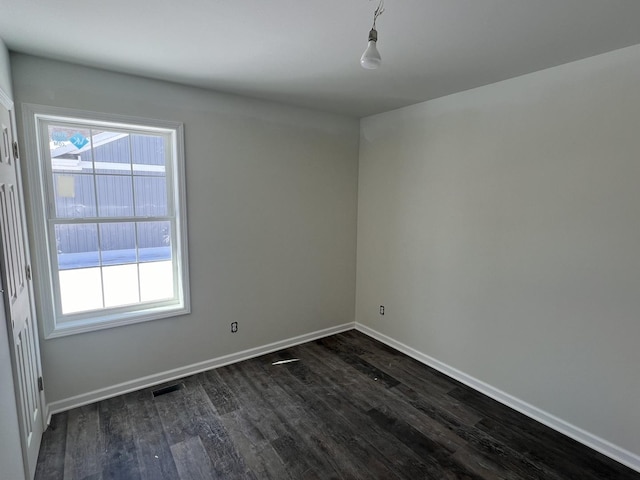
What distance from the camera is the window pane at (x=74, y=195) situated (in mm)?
2457

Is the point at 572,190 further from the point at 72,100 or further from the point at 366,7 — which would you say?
the point at 72,100

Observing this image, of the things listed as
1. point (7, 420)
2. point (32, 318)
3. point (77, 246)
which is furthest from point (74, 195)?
point (7, 420)

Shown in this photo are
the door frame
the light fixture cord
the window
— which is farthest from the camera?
the window

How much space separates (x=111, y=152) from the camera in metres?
2.64

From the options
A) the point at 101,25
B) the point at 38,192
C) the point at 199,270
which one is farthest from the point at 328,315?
the point at 101,25

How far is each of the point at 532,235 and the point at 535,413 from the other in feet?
4.40

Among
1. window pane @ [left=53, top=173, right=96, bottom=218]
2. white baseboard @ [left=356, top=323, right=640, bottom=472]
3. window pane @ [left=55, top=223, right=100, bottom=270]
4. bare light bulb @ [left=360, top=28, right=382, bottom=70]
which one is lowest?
white baseboard @ [left=356, top=323, right=640, bottom=472]

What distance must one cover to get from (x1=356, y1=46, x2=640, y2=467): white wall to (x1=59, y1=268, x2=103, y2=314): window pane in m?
2.76

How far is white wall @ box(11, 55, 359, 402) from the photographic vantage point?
251 cm

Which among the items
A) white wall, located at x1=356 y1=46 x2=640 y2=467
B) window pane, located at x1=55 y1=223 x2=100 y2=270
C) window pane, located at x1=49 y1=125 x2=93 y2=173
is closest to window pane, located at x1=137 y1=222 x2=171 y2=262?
window pane, located at x1=55 y1=223 x2=100 y2=270

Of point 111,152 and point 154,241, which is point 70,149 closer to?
point 111,152

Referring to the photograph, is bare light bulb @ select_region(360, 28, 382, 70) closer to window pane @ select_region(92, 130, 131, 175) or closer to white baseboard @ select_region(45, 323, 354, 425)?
window pane @ select_region(92, 130, 131, 175)

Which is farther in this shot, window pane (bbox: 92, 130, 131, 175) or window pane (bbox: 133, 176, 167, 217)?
window pane (bbox: 133, 176, 167, 217)

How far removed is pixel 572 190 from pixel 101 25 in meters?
3.01
